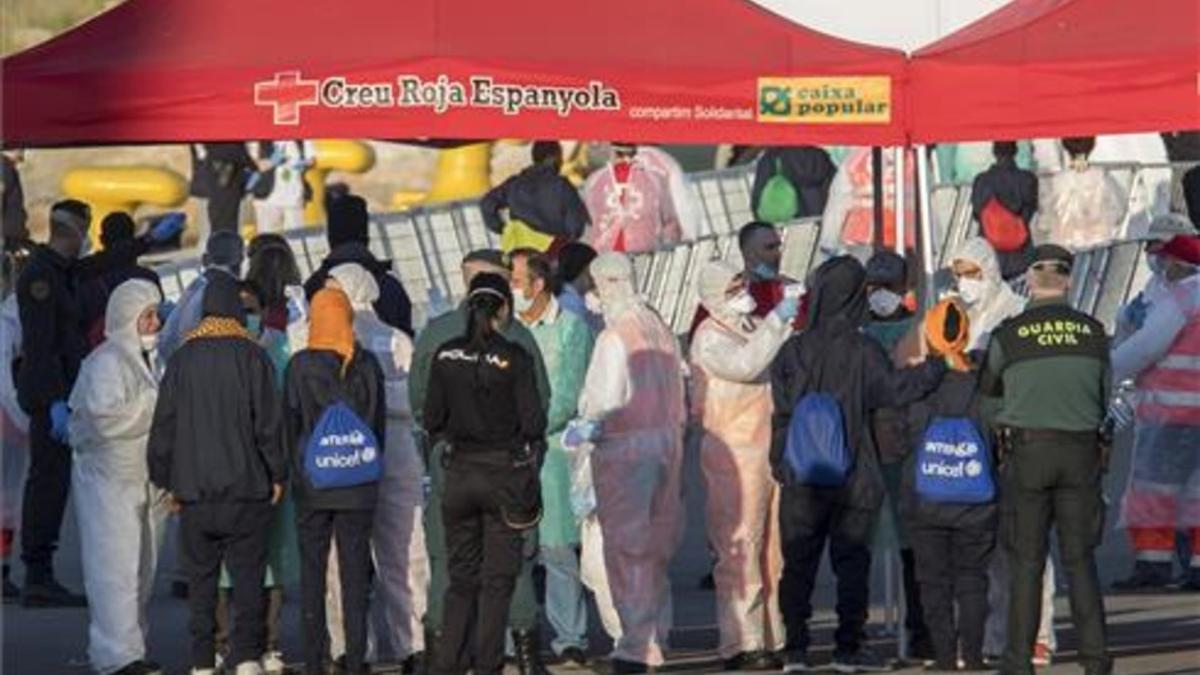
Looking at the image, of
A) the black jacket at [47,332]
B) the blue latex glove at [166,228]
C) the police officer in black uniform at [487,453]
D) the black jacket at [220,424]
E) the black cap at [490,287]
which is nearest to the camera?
the police officer in black uniform at [487,453]

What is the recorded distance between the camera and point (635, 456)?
20.1 meters

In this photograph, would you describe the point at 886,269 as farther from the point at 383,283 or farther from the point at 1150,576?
the point at 1150,576

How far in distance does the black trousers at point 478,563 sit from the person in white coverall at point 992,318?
2653 millimetres

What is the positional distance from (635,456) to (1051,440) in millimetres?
2159

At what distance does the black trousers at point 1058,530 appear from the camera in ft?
61.2

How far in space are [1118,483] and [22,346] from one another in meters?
7.56

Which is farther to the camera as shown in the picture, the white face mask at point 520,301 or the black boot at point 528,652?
the white face mask at point 520,301

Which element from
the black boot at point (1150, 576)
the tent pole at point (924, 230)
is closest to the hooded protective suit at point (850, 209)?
the black boot at point (1150, 576)

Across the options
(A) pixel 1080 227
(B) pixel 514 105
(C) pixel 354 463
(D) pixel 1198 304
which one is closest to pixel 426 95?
(B) pixel 514 105

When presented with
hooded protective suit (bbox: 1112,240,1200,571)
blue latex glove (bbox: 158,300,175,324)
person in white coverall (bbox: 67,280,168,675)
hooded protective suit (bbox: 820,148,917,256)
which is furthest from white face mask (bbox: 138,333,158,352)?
hooded protective suit (bbox: 820,148,917,256)

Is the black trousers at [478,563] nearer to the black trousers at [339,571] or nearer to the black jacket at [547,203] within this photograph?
the black trousers at [339,571]

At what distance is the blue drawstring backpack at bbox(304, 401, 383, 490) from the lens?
1922cm

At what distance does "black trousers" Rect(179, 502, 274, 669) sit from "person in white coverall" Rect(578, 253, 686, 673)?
1.59 meters

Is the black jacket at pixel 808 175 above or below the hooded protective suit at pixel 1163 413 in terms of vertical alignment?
above
